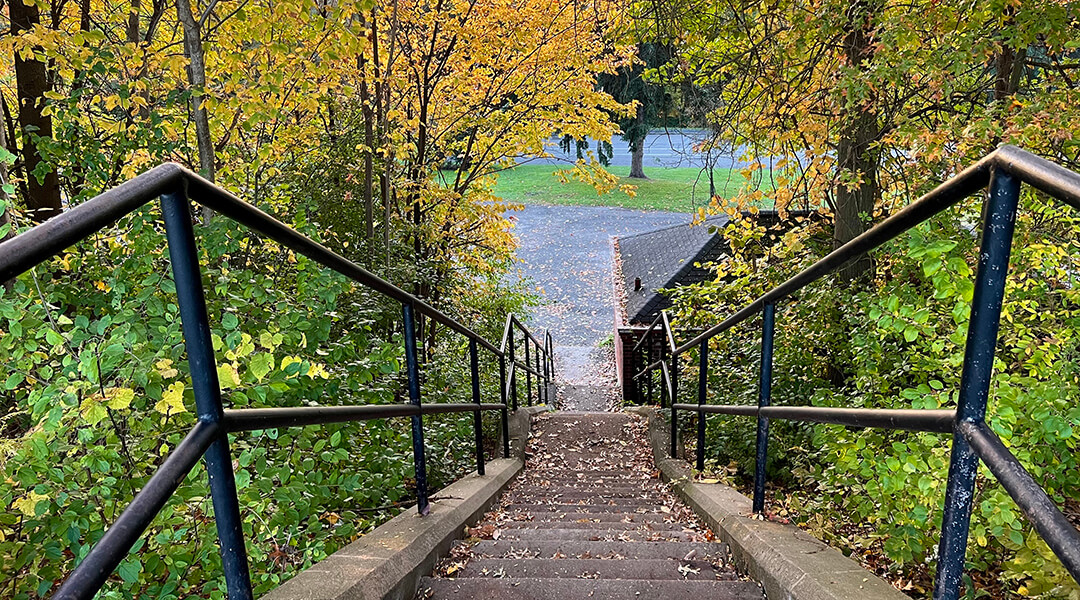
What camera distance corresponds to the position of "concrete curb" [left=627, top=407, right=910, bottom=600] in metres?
1.91

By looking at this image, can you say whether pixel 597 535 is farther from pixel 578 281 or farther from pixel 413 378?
pixel 578 281

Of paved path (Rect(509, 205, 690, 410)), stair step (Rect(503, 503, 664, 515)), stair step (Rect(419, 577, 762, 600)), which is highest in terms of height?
stair step (Rect(419, 577, 762, 600))

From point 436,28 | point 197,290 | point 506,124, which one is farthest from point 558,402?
point 197,290

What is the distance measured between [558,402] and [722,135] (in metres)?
9.25

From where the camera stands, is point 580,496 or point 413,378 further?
point 580,496

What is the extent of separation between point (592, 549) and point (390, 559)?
115cm

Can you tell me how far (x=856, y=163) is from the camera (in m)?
5.04

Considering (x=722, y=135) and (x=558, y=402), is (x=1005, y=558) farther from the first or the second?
(x=558, y=402)

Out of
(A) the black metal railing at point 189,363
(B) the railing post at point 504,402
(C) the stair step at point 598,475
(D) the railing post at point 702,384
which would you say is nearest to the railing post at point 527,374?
(C) the stair step at point 598,475

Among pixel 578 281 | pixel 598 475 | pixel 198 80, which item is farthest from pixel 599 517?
pixel 578 281

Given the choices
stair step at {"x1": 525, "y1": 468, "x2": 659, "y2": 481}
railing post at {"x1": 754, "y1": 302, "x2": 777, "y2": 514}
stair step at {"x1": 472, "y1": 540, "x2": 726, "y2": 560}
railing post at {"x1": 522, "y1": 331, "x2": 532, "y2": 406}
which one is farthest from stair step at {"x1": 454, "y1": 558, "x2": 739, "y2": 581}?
railing post at {"x1": 522, "y1": 331, "x2": 532, "y2": 406}

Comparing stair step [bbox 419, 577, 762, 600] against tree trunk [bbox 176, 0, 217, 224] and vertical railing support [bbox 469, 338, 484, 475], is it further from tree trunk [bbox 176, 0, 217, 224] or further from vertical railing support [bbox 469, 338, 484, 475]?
Answer: tree trunk [bbox 176, 0, 217, 224]

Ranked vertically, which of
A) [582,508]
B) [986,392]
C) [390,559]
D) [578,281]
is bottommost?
[578,281]

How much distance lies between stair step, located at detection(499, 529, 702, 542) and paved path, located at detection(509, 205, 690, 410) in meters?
7.14
